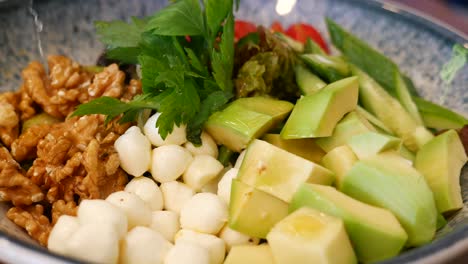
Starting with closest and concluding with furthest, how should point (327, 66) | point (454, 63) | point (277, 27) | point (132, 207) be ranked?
1. point (132, 207)
2. point (327, 66)
3. point (454, 63)
4. point (277, 27)

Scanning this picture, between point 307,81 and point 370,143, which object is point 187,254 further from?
point 307,81

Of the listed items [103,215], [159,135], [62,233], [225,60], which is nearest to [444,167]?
[225,60]

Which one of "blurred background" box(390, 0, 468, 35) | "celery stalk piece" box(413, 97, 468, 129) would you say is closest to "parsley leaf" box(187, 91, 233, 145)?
"celery stalk piece" box(413, 97, 468, 129)

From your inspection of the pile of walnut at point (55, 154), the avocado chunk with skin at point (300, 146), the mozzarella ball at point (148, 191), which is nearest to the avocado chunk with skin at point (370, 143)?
the avocado chunk with skin at point (300, 146)

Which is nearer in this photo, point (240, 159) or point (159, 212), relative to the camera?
point (159, 212)

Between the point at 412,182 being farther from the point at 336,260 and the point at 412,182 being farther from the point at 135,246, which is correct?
the point at 135,246

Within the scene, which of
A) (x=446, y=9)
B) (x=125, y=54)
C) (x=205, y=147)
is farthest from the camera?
(x=446, y=9)

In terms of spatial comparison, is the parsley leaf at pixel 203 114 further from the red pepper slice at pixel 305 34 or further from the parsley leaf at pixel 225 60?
the red pepper slice at pixel 305 34

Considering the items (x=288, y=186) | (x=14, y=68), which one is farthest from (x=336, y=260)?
(x=14, y=68)
